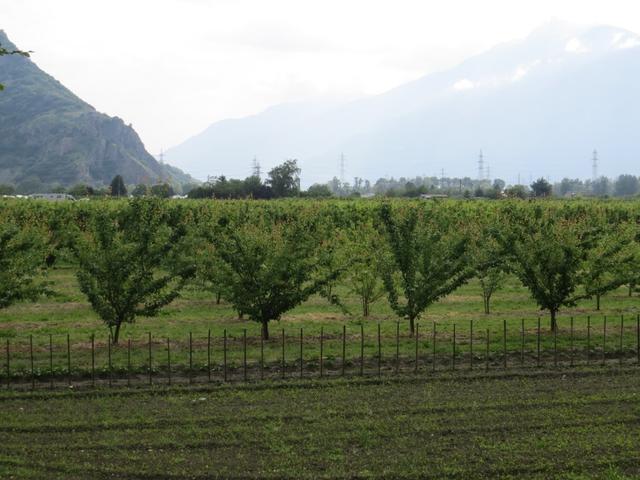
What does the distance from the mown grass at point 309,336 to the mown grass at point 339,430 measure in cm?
162

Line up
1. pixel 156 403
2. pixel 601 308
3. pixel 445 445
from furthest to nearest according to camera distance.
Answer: pixel 601 308
pixel 156 403
pixel 445 445

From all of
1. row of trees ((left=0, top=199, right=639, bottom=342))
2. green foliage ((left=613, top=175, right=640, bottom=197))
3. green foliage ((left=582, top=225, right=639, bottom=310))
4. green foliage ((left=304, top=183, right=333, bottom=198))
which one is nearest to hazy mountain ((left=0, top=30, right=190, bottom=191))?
green foliage ((left=304, top=183, right=333, bottom=198))

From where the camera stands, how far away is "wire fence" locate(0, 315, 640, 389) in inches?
584

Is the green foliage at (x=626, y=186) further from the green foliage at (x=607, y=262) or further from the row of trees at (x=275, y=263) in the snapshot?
the row of trees at (x=275, y=263)

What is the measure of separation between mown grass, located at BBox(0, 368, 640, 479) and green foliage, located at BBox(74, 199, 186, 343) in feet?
13.7

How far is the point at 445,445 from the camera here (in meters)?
10.9

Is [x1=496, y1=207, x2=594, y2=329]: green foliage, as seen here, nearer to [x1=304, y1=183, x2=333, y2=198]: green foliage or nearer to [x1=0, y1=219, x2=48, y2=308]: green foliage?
[x1=0, y1=219, x2=48, y2=308]: green foliage

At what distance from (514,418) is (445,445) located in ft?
5.67

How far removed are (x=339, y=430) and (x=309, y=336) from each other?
747 centimetres

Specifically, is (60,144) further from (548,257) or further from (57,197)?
(548,257)

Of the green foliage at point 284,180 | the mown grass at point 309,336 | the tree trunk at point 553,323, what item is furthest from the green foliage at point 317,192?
the tree trunk at point 553,323

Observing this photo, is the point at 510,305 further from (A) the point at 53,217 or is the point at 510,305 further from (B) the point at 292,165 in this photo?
(B) the point at 292,165

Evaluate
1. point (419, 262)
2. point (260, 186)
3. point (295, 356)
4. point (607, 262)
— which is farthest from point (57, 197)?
point (607, 262)

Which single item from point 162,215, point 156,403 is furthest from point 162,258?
point 156,403
